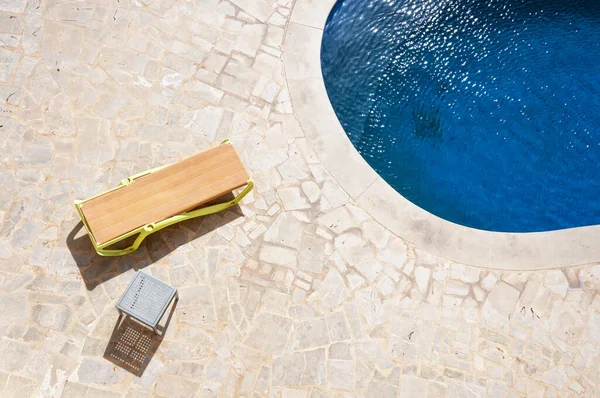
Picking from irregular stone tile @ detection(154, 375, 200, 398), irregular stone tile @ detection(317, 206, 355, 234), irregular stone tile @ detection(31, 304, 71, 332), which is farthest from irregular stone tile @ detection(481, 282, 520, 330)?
irregular stone tile @ detection(31, 304, 71, 332)

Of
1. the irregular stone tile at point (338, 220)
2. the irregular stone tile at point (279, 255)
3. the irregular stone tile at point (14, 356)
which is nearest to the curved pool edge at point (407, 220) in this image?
the irregular stone tile at point (338, 220)

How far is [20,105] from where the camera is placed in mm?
7301

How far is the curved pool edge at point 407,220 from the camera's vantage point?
750 centimetres

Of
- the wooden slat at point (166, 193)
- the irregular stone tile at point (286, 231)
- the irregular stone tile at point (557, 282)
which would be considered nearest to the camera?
the wooden slat at point (166, 193)

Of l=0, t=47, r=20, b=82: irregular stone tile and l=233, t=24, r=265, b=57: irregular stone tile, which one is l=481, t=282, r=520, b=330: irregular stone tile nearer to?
l=233, t=24, r=265, b=57: irregular stone tile

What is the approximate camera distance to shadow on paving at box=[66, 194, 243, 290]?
6.73 m

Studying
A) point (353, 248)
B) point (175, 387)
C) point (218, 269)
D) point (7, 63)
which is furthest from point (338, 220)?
point (7, 63)

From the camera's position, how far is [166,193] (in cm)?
679

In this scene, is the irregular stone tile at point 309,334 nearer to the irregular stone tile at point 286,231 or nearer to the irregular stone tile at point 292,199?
the irregular stone tile at point 286,231

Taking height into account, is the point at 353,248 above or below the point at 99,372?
above

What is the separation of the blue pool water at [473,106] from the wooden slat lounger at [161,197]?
2296 millimetres

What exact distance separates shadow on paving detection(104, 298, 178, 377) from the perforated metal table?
383 millimetres

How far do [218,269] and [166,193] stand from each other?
3.94ft

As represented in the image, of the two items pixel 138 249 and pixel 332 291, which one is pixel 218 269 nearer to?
pixel 138 249
